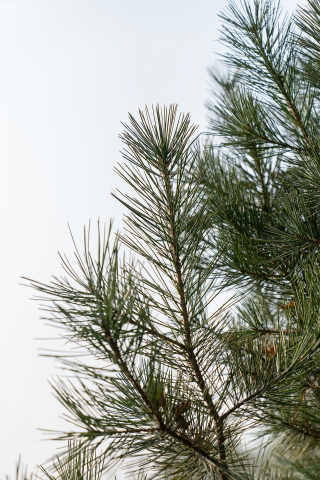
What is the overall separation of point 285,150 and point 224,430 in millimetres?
916

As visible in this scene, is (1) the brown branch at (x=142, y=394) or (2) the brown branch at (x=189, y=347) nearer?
(1) the brown branch at (x=142, y=394)

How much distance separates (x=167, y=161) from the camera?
89 centimetres

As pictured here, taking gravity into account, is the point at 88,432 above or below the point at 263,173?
below

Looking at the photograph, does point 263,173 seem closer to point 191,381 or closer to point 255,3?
point 255,3

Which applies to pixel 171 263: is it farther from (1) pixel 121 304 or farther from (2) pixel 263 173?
(2) pixel 263 173

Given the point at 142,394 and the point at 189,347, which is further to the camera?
the point at 189,347

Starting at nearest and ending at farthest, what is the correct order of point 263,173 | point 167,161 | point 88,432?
point 88,432 → point 167,161 → point 263,173

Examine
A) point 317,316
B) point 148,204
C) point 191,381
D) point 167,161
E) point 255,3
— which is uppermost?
point 255,3

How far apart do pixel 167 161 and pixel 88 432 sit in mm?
567

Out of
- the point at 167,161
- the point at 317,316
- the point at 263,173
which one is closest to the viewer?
the point at 317,316

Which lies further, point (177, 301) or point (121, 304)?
point (177, 301)

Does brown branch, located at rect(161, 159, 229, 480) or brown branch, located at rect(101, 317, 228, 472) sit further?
brown branch, located at rect(161, 159, 229, 480)

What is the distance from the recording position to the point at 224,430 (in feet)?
2.64

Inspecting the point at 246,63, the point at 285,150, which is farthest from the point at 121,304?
the point at 246,63
